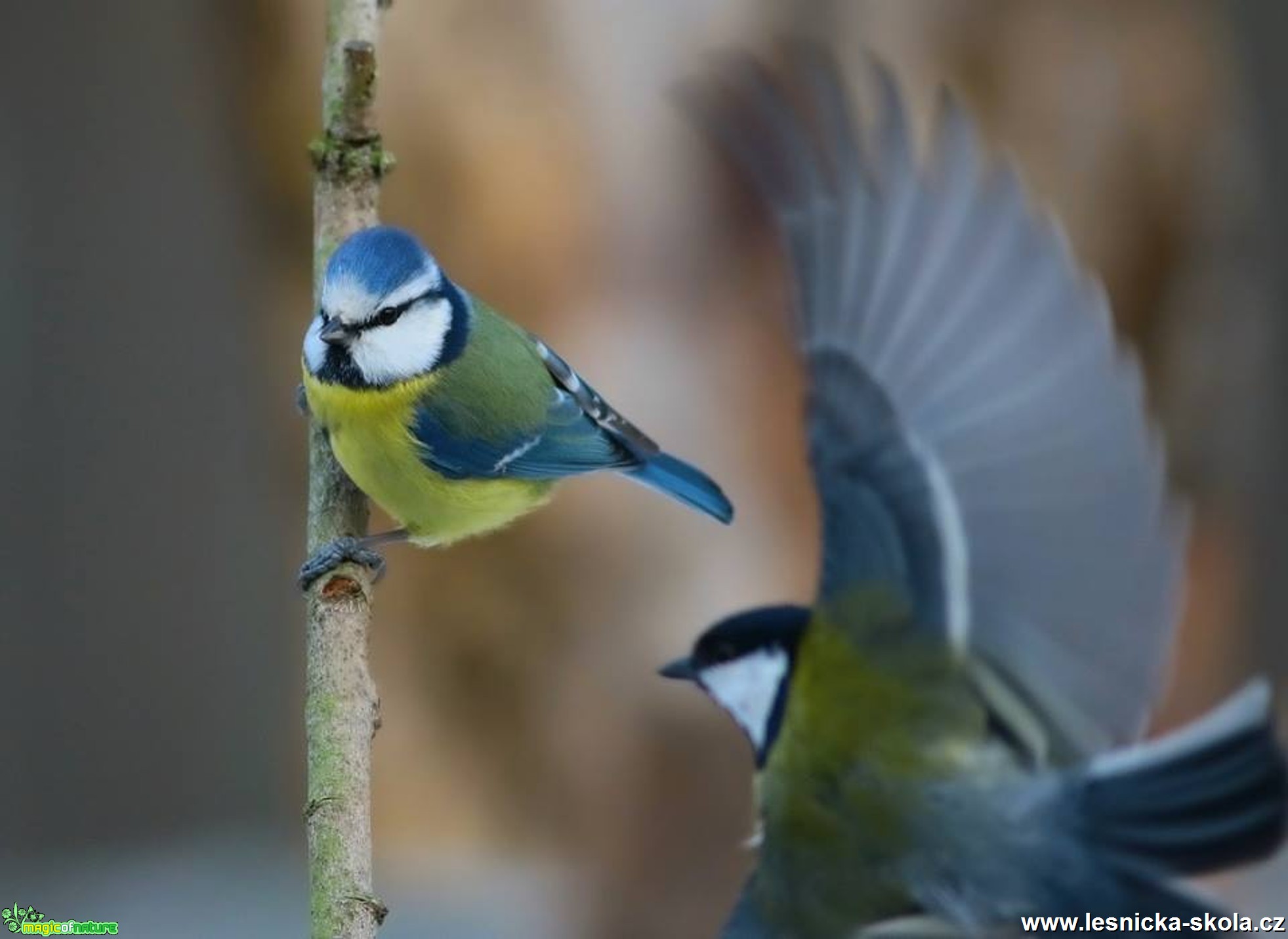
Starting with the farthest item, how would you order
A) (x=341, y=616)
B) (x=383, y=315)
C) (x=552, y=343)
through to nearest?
(x=552, y=343) < (x=383, y=315) < (x=341, y=616)

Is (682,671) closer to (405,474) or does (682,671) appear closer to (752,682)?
(752,682)

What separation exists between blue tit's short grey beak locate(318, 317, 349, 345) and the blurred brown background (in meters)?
0.87

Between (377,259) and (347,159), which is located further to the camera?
(347,159)

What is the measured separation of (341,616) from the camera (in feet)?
3.87

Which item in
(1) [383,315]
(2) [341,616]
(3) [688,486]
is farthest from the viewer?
(3) [688,486]

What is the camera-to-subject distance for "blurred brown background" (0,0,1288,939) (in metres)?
2.20

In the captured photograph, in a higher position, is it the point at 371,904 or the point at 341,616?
the point at 341,616

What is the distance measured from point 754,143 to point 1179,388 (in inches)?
57.8

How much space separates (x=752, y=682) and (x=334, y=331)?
16.2 inches

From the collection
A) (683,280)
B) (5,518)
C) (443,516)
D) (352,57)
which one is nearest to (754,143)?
(352,57)

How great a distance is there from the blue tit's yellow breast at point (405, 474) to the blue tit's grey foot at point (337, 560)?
9 cm

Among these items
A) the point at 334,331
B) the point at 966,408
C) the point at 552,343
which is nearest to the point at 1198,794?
the point at 966,408

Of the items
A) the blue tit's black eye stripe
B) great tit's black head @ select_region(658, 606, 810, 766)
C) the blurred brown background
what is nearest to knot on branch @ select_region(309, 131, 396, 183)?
the blue tit's black eye stripe

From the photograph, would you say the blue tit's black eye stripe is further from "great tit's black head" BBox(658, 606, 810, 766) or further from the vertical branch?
"great tit's black head" BBox(658, 606, 810, 766)
